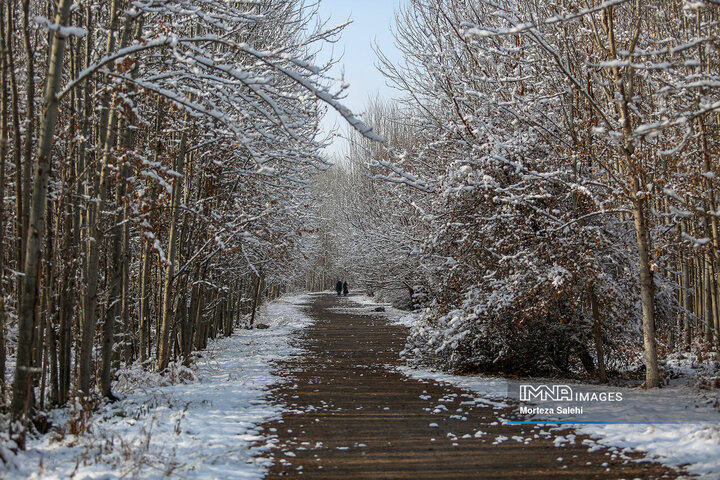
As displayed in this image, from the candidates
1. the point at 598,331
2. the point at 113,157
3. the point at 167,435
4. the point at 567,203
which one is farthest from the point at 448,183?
the point at 167,435

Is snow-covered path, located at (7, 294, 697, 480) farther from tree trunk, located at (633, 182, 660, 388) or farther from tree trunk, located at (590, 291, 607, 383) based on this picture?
tree trunk, located at (633, 182, 660, 388)

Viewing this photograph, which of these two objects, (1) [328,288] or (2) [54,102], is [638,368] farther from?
(1) [328,288]

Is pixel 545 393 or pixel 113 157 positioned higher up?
pixel 113 157

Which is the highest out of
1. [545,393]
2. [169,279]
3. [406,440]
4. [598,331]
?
[169,279]

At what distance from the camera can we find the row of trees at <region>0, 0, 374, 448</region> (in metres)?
5.02

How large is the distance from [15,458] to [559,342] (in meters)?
7.87

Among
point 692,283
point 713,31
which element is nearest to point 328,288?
point 692,283

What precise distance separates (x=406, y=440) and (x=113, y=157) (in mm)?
4140

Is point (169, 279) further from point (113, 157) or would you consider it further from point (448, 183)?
point (448, 183)

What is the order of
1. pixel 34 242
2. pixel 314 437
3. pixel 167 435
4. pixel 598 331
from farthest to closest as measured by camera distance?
pixel 598 331 → pixel 314 437 → pixel 167 435 → pixel 34 242

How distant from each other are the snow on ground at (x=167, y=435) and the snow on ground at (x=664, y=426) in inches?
125

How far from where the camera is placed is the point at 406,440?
19.0 ft

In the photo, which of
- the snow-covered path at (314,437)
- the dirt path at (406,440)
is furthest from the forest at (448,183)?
the dirt path at (406,440)

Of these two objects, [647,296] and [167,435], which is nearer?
[167,435]
